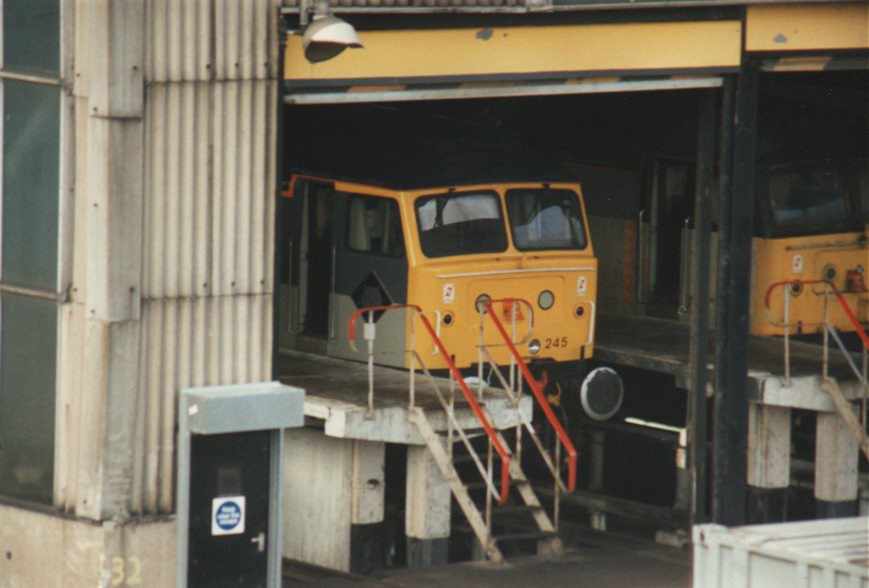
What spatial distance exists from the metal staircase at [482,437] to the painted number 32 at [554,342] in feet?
1.47

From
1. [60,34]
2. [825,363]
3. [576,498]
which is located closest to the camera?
[60,34]

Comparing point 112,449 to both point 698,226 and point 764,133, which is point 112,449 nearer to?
point 698,226

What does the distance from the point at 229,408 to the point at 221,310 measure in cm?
69

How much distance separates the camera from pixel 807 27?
58.0 ft

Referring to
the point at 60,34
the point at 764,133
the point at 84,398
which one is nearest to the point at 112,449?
the point at 84,398

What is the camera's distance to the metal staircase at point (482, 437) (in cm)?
1777

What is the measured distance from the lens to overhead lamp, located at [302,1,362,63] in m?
14.2

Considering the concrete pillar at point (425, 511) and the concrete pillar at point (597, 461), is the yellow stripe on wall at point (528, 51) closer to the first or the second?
the concrete pillar at point (425, 511)

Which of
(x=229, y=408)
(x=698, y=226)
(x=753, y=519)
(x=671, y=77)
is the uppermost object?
(x=671, y=77)

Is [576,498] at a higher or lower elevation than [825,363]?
lower

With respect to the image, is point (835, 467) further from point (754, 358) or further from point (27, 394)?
point (27, 394)

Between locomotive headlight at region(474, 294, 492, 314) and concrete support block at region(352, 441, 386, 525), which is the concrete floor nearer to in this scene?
concrete support block at region(352, 441, 386, 525)

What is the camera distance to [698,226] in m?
18.2

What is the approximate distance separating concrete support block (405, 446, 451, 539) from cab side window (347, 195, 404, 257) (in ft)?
6.64
